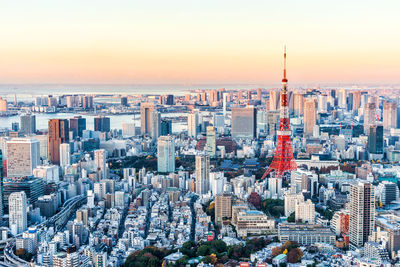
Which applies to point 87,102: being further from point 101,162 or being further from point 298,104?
point 101,162

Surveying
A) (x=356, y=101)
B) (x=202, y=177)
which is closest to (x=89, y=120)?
(x=356, y=101)

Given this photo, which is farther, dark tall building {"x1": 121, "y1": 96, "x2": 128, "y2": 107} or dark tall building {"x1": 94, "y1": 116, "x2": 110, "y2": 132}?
dark tall building {"x1": 121, "y1": 96, "x2": 128, "y2": 107}

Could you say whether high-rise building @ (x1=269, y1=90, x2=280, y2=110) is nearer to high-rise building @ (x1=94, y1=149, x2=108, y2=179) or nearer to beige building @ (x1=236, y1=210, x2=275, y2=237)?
high-rise building @ (x1=94, y1=149, x2=108, y2=179)

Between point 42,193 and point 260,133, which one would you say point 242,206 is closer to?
point 42,193

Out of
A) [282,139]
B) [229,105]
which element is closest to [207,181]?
[282,139]

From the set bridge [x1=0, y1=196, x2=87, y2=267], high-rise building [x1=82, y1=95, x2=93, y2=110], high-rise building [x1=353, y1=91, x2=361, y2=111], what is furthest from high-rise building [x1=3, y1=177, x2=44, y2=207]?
high-rise building [x1=353, y1=91, x2=361, y2=111]

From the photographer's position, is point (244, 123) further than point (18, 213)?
Yes

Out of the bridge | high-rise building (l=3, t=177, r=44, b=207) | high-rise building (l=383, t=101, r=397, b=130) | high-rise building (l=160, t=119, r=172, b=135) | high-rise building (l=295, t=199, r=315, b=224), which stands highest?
high-rise building (l=383, t=101, r=397, b=130)
